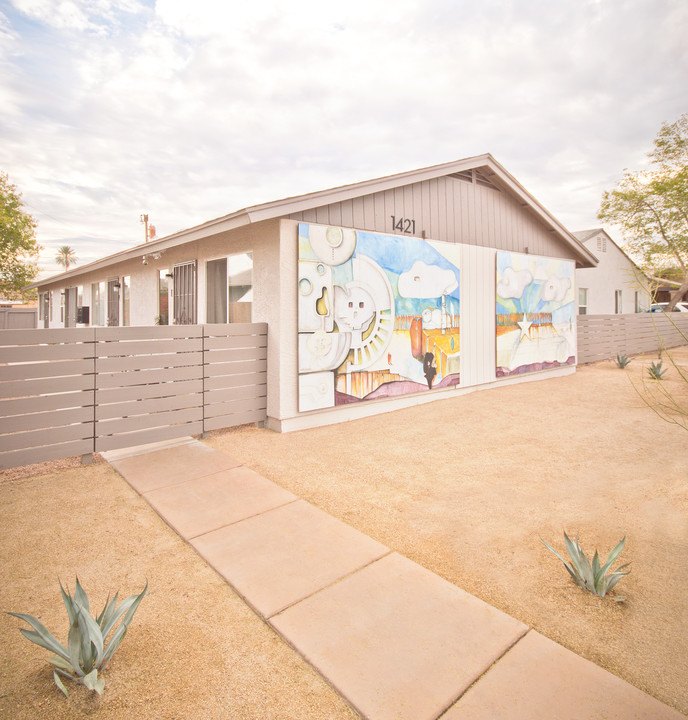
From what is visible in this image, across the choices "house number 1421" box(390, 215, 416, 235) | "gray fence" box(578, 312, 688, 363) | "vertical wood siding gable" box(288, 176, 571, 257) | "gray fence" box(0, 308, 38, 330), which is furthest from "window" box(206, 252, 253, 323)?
"gray fence" box(0, 308, 38, 330)

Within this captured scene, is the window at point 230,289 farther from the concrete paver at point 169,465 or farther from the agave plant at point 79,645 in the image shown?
the agave plant at point 79,645

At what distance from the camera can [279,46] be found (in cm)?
952

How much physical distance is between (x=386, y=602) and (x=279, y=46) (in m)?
11.2

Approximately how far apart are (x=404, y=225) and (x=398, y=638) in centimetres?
682

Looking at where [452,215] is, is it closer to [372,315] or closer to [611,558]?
[372,315]

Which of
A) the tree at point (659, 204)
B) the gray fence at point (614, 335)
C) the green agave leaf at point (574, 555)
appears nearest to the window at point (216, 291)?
the green agave leaf at point (574, 555)

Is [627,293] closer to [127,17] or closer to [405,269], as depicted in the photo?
[405,269]

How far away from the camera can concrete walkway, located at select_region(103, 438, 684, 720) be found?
1.73 m

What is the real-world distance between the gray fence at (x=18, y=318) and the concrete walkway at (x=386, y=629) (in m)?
25.3

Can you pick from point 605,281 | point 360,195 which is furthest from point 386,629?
point 605,281

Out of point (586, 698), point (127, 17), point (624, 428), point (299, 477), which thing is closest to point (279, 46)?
point (127, 17)

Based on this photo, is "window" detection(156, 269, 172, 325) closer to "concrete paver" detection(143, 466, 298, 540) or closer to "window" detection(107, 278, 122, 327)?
"window" detection(107, 278, 122, 327)

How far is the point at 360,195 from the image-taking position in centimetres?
671

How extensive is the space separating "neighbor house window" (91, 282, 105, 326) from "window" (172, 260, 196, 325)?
594 cm
